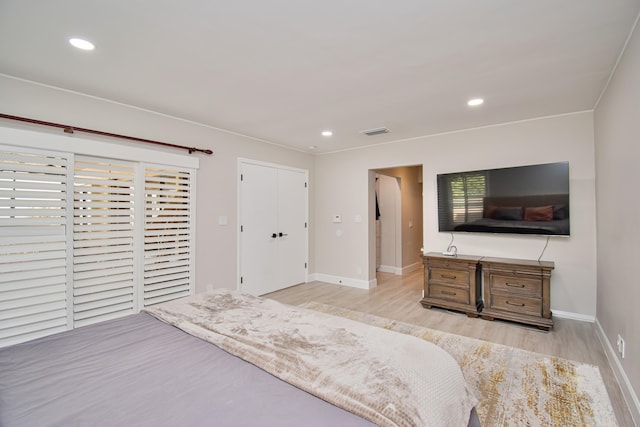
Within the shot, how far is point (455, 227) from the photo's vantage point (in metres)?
4.21

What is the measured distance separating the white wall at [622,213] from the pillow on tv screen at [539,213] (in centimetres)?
47

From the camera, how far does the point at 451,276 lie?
393cm

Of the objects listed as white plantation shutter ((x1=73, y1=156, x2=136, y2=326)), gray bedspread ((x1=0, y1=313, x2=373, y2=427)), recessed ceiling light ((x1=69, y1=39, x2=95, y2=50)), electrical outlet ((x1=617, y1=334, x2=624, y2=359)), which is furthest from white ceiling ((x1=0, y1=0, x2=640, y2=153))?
electrical outlet ((x1=617, y1=334, x2=624, y2=359))

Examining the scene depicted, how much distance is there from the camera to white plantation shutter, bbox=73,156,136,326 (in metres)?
2.92

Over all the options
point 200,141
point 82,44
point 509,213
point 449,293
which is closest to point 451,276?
point 449,293

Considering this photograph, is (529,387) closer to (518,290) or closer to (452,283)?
(518,290)

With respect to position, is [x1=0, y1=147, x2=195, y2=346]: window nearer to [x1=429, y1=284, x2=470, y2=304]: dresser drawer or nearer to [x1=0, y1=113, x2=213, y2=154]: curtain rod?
[x1=0, y1=113, x2=213, y2=154]: curtain rod

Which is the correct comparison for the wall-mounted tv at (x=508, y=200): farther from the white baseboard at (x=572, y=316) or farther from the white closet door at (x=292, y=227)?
the white closet door at (x=292, y=227)

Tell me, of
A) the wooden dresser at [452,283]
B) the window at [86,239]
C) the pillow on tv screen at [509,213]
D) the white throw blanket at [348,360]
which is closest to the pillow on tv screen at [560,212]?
the pillow on tv screen at [509,213]

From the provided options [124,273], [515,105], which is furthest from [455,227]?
[124,273]

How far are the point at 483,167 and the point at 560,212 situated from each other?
104 centimetres

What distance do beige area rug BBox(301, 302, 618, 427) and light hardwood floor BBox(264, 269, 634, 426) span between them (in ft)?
0.37

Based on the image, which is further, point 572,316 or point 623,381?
point 572,316

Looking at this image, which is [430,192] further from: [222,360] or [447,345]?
[222,360]
